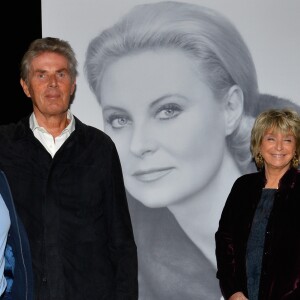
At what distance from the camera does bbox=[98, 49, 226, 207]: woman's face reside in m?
2.98

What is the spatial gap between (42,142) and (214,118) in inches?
37.0

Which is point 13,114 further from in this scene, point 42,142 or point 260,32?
point 260,32

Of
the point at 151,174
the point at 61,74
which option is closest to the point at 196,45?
the point at 151,174

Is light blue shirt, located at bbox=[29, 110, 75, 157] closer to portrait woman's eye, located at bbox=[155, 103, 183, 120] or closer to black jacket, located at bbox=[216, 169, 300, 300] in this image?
portrait woman's eye, located at bbox=[155, 103, 183, 120]

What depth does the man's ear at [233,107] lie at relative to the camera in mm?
2998

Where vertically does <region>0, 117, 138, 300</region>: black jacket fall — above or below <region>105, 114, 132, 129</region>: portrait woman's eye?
below

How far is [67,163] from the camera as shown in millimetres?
2391

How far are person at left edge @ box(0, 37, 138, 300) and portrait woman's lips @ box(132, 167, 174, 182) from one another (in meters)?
0.52

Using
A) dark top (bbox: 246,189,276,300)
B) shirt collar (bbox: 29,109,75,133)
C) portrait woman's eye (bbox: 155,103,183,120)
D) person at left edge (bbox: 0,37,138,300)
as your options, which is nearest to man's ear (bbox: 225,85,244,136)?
portrait woman's eye (bbox: 155,103,183,120)

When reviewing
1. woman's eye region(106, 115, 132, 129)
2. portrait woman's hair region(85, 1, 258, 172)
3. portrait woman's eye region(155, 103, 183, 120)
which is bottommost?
woman's eye region(106, 115, 132, 129)

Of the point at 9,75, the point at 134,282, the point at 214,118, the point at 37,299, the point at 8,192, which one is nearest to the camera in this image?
the point at 8,192

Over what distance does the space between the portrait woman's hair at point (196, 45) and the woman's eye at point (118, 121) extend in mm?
132

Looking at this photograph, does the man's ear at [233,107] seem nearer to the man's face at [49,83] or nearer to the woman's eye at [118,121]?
the woman's eye at [118,121]

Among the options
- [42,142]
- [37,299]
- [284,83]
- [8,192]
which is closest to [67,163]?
[42,142]
